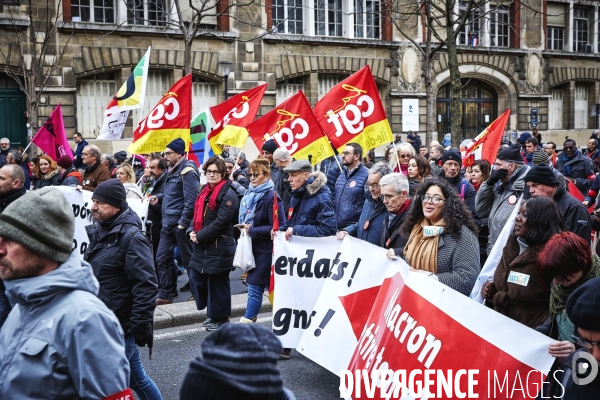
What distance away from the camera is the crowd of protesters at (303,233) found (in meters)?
2.66

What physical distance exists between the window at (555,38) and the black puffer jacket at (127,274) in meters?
32.2

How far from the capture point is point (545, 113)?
3331cm

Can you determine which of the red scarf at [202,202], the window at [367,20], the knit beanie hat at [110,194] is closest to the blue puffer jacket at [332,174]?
the red scarf at [202,202]

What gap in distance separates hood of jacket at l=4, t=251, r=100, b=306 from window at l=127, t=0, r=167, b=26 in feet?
70.1

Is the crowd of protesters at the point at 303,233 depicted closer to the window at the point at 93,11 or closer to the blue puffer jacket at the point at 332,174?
the blue puffer jacket at the point at 332,174

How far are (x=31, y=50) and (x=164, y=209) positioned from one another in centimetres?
1459

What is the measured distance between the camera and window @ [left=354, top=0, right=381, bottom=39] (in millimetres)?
28172

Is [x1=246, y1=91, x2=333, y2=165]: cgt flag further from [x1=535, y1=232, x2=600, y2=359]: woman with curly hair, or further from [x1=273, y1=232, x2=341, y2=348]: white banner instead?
[x1=535, y1=232, x2=600, y2=359]: woman with curly hair

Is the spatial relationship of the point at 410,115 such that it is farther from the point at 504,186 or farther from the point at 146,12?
the point at 504,186

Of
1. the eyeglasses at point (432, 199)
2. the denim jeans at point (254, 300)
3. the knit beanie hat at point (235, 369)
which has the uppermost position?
the eyeglasses at point (432, 199)

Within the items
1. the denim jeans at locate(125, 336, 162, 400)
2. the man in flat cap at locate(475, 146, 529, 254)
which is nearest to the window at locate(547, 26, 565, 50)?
the man in flat cap at locate(475, 146, 529, 254)

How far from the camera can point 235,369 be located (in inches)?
67.6

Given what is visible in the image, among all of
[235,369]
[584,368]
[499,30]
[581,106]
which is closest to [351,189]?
[584,368]

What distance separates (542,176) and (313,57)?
21906 millimetres
